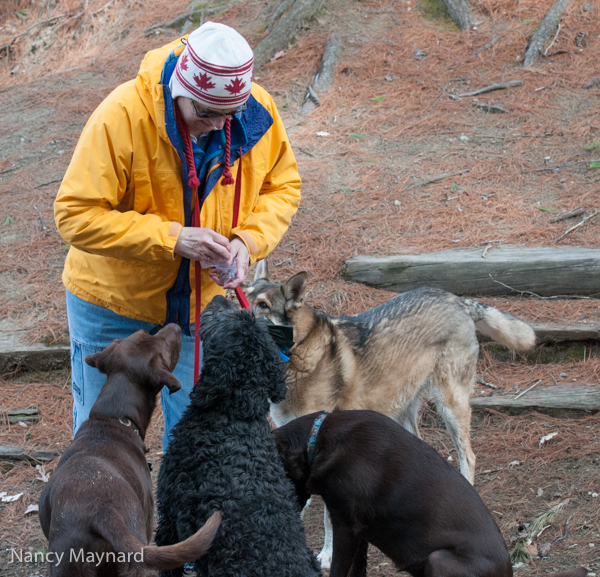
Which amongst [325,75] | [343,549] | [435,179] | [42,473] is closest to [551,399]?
[343,549]

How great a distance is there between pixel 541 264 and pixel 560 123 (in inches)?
137

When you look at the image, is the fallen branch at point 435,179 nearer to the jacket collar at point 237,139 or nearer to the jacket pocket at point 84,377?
the jacket collar at point 237,139

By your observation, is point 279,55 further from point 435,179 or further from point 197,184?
point 197,184

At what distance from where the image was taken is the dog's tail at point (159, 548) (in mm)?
2533

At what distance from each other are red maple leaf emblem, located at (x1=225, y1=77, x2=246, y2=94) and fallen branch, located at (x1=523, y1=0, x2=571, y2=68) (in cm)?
794

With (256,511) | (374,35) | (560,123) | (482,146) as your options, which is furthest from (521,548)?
(374,35)

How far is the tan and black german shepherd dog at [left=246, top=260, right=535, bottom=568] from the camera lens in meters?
4.43

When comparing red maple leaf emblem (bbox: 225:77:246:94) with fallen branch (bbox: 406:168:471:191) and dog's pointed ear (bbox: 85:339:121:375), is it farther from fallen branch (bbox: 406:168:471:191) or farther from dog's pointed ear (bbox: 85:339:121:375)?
fallen branch (bbox: 406:168:471:191)

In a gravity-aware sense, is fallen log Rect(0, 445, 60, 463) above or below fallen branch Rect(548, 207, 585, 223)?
below

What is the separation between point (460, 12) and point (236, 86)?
8879 millimetres

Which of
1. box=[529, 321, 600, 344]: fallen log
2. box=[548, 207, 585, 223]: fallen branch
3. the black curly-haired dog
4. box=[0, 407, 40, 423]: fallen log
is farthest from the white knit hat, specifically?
box=[548, 207, 585, 223]: fallen branch

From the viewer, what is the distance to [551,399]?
16.8ft

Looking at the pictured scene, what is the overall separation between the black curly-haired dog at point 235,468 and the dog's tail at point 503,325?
2223 mm

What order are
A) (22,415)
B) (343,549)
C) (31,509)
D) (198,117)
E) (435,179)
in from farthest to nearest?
(435,179), (22,415), (31,509), (343,549), (198,117)
